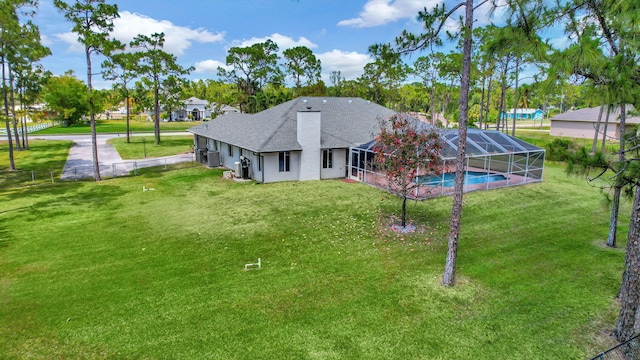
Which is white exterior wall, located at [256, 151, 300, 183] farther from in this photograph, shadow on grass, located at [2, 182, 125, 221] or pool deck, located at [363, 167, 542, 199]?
shadow on grass, located at [2, 182, 125, 221]

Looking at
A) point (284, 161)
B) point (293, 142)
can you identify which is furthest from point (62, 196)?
point (293, 142)

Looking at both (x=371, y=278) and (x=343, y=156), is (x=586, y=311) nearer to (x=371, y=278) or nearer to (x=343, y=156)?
(x=371, y=278)

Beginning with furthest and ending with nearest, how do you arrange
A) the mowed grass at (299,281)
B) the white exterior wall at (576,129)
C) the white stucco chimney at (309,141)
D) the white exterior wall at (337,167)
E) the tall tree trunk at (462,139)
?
the white exterior wall at (576,129), the white exterior wall at (337,167), the white stucco chimney at (309,141), the tall tree trunk at (462,139), the mowed grass at (299,281)

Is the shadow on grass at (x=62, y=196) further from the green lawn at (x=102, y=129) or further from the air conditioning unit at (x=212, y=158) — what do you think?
the green lawn at (x=102, y=129)

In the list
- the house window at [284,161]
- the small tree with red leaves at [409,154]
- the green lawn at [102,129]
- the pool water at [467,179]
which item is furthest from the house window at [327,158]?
the green lawn at [102,129]

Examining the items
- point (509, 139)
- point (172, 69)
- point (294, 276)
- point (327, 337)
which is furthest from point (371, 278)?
point (172, 69)

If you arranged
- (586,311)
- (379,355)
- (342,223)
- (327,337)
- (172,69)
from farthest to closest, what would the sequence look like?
(172,69), (342,223), (586,311), (327,337), (379,355)

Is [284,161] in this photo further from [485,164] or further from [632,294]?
[632,294]
